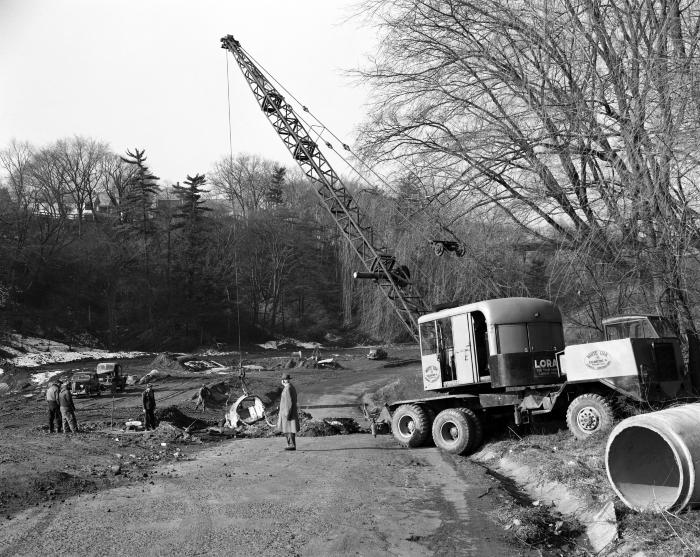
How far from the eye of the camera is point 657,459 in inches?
272

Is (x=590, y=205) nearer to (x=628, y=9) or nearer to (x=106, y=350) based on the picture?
(x=628, y=9)

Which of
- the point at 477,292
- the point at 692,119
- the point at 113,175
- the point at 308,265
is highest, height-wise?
the point at 113,175

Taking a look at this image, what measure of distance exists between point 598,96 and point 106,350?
50.5 meters

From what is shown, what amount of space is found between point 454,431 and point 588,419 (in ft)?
9.22

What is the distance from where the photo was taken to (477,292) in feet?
54.2

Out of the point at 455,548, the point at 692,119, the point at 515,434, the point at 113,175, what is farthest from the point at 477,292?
the point at 113,175

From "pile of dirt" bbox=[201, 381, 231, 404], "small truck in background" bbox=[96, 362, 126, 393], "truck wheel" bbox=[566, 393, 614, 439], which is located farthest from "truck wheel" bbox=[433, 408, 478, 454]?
"small truck in background" bbox=[96, 362, 126, 393]

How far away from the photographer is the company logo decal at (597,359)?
11.8m

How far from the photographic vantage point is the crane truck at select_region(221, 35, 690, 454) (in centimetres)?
1162

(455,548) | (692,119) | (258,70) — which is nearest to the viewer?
(455,548)

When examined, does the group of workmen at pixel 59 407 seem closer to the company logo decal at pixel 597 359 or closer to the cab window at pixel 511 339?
the cab window at pixel 511 339

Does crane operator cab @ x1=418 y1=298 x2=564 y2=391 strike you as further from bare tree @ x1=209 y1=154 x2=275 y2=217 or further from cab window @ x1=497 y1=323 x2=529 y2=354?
bare tree @ x1=209 y1=154 x2=275 y2=217

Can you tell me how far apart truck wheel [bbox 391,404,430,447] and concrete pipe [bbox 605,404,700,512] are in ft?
24.2

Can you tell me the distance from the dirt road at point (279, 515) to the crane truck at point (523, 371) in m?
2.16
